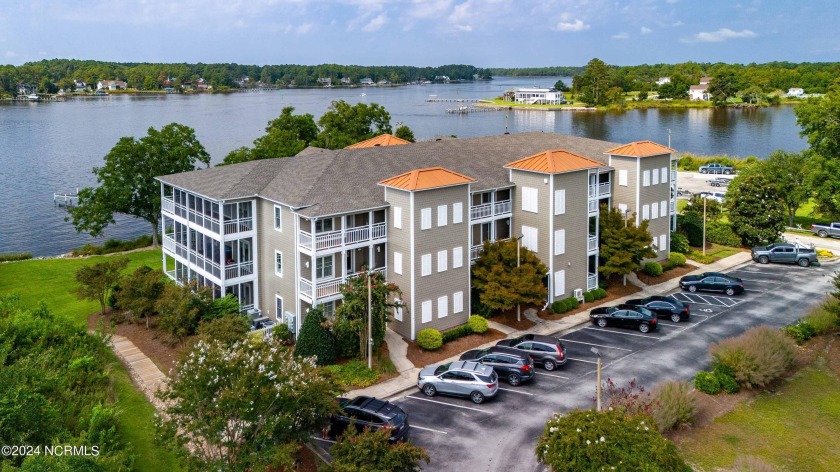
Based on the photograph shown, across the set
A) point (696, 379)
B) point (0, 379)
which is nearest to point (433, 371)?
point (696, 379)

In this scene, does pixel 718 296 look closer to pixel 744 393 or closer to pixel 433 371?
pixel 744 393

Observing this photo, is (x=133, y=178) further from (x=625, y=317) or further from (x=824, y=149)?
(x=824, y=149)

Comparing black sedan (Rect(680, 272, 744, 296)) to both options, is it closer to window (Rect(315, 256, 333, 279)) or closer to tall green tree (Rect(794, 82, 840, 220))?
tall green tree (Rect(794, 82, 840, 220))

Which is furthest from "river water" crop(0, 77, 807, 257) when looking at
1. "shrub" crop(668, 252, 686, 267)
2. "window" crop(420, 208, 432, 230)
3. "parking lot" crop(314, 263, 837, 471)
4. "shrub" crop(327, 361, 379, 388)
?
"shrub" crop(327, 361, 379, 388)

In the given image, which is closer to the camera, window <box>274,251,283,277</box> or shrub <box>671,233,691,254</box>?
window <box>274,251,283,277</box>

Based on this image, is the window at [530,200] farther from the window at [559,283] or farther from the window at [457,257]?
the window at [457,257]
